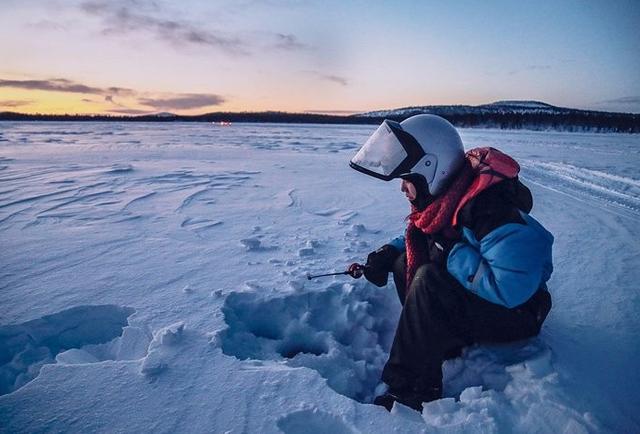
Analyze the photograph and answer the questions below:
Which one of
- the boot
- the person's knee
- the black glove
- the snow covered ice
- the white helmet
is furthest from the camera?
the black glove

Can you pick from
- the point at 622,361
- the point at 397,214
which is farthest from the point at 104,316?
the point at 397,214

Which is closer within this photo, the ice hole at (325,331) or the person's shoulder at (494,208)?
the person's shoulder at (494,208)

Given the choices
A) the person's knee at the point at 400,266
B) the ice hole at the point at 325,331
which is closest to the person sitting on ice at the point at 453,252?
the person's knee at the point at 400,266

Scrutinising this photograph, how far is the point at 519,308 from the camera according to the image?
1813mm

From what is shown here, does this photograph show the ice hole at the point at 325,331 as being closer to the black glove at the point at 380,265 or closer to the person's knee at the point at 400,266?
the black glove at the point at 380,265

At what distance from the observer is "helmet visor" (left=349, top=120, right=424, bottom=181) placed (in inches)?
74.7

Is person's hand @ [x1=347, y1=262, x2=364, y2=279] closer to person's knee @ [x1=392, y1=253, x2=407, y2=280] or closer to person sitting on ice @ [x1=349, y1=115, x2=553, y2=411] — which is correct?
person's knee @ [x1=392, y1=253, x2=407, y2=280]

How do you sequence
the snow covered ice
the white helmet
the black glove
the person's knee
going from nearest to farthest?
the snow covered ice
the white helmet
the person's knee
the black glove

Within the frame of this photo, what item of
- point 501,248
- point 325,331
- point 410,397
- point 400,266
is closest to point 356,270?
point 400,266

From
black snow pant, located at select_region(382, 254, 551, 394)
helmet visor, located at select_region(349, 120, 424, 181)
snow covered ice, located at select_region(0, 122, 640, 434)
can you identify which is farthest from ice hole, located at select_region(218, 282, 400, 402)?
helmet visor, located at select_region(349, 120, 424, 181)

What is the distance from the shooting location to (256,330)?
2.32m

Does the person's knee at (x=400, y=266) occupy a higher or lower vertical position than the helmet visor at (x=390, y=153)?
lower

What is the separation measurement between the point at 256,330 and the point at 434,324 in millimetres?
1139

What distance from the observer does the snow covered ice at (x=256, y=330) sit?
4.90ft
